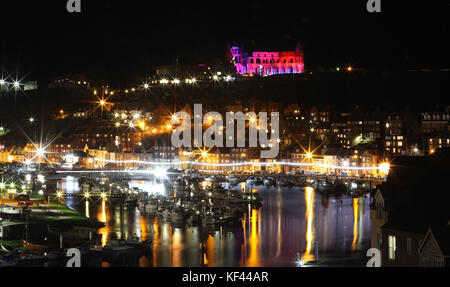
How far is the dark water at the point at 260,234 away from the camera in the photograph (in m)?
12.1

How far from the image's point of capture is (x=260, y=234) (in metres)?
15.1

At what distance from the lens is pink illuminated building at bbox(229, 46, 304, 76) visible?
1822 inches

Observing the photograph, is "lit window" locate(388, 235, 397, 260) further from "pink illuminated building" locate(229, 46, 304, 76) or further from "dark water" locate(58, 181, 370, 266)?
"pink illuminated building" locate(229, 46, 304, 76)

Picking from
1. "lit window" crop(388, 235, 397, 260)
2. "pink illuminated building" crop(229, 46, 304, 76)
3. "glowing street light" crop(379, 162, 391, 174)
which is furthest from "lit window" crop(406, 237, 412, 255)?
"pink illuminated building" crop(229, 46, 304, 76)

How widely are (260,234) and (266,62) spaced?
32414 mm

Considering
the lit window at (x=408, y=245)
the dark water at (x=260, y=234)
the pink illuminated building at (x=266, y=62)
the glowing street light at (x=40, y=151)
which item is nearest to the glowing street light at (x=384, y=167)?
the dark water at (x=260, y=234)

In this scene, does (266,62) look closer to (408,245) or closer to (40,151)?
(40,151)

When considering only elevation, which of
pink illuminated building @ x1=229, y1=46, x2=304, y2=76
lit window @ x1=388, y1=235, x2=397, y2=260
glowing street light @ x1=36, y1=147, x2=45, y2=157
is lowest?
lit window @ x1=388, y1=235, x2=397, y2=260

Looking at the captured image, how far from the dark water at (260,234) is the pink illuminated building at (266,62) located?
24.9 metres

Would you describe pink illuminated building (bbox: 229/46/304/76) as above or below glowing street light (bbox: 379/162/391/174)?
above

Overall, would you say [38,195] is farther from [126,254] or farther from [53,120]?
[53,120]

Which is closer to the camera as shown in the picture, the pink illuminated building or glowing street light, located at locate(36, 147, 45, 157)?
glowing street light, located at locate(36, 147, 45, 157)

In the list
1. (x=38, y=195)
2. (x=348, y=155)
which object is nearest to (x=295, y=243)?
(x=38, y=195)

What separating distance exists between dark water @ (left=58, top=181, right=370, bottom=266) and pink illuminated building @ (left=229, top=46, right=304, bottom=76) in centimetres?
2489
